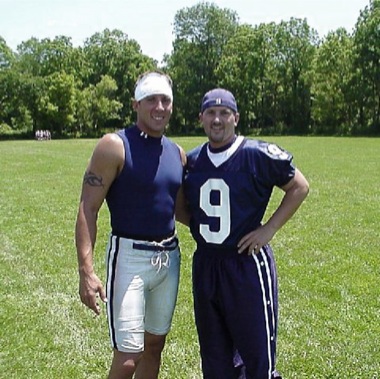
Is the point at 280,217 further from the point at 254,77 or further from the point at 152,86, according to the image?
the point at 254,77

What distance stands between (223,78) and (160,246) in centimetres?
5455

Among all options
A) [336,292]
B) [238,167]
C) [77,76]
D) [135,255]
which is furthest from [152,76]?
[77,76]

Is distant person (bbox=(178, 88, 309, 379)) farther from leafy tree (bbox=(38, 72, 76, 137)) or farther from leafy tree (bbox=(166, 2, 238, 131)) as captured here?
Answer: leafy tree (bbox=(166, 2, 238, 131))

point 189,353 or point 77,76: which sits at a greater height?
point 77,76

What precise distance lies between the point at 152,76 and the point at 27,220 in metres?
7.35

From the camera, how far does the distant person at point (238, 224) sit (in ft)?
9.65

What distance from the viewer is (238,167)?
294 cm

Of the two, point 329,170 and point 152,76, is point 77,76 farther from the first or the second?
point 152,76

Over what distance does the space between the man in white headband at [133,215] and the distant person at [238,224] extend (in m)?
0.20

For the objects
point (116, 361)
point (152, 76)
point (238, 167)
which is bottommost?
point (116, 361)

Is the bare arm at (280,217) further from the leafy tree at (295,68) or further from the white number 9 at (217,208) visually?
the leafy tree at (295,68)

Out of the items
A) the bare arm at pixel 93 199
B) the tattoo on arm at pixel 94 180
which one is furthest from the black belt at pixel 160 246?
the tattoo on arm at pixel 94 180

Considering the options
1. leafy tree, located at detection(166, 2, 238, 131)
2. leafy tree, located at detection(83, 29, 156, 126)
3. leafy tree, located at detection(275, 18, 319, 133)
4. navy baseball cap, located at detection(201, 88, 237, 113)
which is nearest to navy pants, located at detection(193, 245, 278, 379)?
navy baseball cap, located at detection(201, 88, 237, 113)

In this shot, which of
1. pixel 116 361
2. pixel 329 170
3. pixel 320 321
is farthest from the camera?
pixel 329 170
